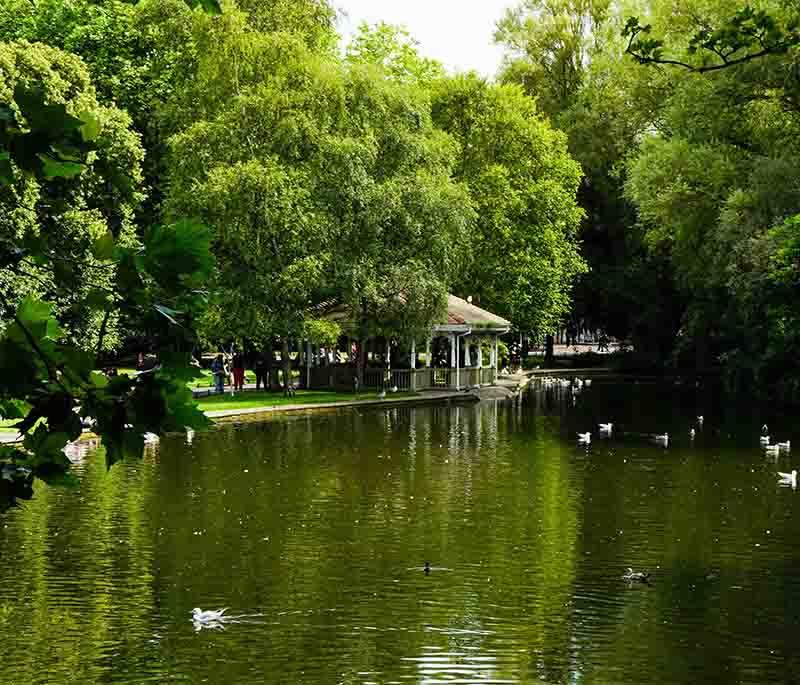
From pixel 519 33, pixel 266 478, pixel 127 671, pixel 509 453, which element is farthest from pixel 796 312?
pixel 519 33

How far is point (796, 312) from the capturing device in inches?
1614

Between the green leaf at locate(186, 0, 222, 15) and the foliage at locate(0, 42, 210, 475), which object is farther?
the green leaf at locate(186, 0, 222, 15)

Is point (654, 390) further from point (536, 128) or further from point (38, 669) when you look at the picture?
point (38, 669)

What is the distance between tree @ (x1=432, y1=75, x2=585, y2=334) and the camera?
211ft

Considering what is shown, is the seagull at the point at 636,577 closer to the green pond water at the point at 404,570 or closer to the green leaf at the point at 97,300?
the green pond water at the point at 404,570

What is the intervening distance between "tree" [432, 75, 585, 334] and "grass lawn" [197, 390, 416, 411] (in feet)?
49.1

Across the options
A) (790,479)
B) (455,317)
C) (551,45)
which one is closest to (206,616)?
(790,479)

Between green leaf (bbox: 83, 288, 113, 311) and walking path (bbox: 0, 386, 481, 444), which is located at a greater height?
green leaf (bbox: 83, 288, 113, 311)

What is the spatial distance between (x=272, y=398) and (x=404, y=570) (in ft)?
101

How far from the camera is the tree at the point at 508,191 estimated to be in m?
64.4

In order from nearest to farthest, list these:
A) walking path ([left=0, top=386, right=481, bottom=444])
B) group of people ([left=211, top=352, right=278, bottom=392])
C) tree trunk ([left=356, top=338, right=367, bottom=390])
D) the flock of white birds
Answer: the flock of white birds
walking path ([left=0, top=386, right=481, bottom=444])
group of people ([left=211, top=352, right=278, bottom=392])
tree trunk ([left=356, top=338, right=367, bottom=390])

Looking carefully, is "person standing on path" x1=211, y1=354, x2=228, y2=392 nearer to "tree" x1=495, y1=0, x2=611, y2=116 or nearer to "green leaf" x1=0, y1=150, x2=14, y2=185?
"tree" x1=495, y1=0, x2=611, y2=116

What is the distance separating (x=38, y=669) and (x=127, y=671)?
85 cm

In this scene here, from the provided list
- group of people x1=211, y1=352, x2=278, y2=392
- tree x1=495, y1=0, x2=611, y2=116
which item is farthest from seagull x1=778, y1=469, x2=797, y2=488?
tree x1=495, y1=0, x2=611, y2=116
